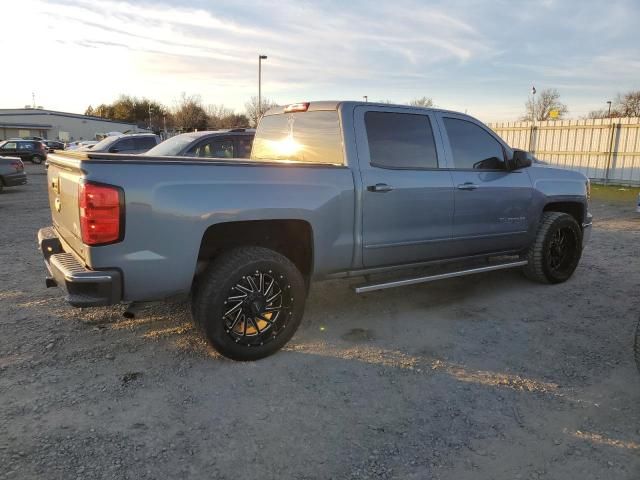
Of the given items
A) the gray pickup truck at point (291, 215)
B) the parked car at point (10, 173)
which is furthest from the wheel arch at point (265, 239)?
the parked car at point (10, 173)

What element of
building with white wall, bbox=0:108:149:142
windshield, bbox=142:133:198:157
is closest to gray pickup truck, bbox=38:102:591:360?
windshield, bbox=142:133:198:157

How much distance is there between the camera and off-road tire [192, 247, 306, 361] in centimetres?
338

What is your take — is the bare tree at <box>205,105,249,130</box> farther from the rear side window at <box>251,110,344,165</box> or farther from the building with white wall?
the rear side window at <box>251,110,344,165</box>

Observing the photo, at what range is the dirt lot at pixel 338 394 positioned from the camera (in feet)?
8.29

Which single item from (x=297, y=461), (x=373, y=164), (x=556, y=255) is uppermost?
(x=373, y=164)

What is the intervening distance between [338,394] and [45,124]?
253 feet

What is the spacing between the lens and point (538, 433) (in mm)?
2793

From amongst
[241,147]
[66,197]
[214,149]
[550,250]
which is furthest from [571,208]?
[214,149]

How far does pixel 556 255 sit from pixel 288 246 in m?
3.49

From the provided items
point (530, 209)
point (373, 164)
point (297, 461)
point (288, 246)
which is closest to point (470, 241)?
point (530, 209)

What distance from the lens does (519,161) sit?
5059 mm

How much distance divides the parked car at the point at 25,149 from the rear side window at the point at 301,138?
1129 inches

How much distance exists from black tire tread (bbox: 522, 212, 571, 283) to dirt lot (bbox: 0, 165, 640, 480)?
49 cm

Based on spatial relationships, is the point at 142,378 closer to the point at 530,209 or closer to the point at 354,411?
the point at 354,411
